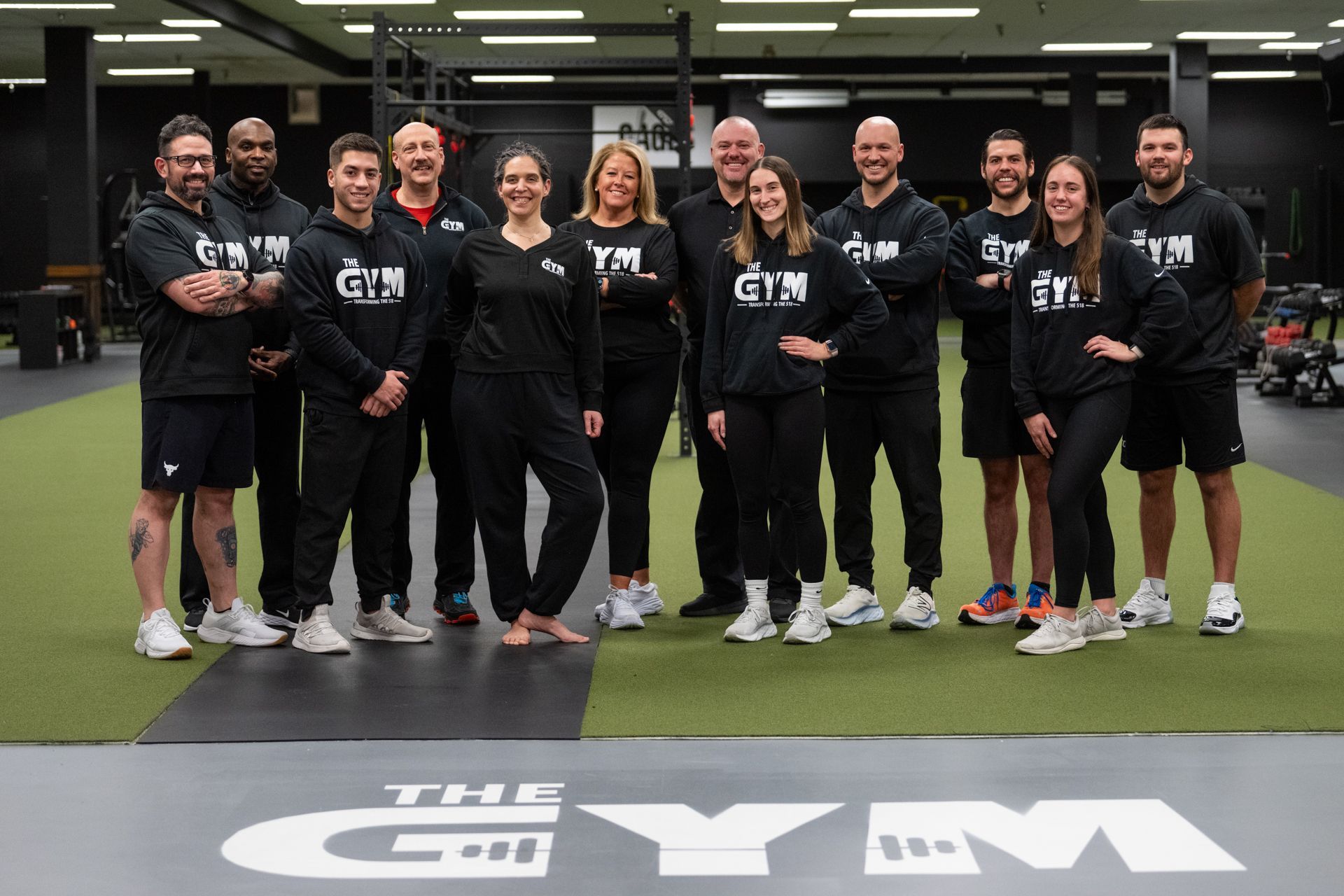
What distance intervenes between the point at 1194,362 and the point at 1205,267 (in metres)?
0.28

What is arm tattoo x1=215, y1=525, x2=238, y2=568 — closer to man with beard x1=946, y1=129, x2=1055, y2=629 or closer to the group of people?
the group of people

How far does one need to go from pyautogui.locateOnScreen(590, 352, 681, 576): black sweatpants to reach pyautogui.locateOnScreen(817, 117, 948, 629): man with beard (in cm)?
52

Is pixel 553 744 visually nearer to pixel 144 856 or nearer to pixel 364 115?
pixel 144 856

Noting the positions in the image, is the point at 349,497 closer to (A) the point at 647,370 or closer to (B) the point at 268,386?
(B) the point at 268,386

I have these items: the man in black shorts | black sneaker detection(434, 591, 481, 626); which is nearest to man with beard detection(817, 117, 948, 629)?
black sneaker detection(434, 591, 481, 626)

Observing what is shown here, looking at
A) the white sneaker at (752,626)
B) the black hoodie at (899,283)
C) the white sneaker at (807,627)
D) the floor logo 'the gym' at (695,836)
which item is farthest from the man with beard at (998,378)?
the floor logo 'the gym' at (695,836)

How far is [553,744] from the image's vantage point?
10.9 feet

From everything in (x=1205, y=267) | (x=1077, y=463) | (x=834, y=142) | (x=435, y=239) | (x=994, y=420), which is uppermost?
(x=834, y=142)

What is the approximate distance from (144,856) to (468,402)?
1.73 metres

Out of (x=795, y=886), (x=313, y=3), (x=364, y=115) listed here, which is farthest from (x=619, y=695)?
(x=364, y=115)

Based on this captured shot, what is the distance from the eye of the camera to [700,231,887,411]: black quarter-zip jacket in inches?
164

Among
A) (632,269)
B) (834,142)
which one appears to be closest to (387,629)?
(632,269)

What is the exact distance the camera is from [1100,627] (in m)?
4.26

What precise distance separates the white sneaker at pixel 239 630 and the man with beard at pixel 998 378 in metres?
2.09
